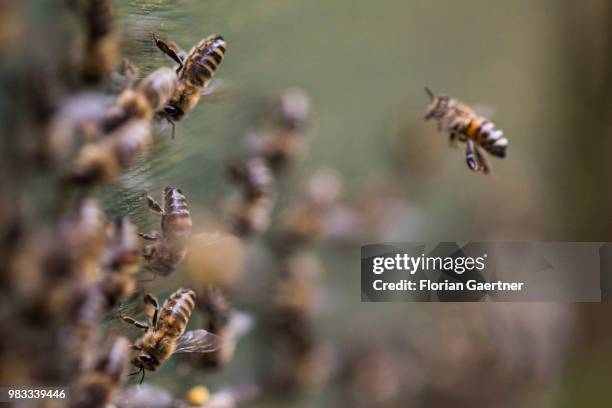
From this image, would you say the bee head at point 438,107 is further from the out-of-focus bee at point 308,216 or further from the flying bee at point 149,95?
the out-of-focus bee at point 308,216

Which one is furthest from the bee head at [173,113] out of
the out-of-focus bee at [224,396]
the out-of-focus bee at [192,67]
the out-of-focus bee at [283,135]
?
the out-of-focus bee at [283,135]

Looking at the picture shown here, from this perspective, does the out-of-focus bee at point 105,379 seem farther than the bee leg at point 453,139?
No

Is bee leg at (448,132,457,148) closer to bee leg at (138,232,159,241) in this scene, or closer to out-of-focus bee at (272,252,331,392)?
bee leg at (138,232,159,241)

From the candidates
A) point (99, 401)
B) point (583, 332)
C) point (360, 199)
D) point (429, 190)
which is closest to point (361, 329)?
point (360, 199)

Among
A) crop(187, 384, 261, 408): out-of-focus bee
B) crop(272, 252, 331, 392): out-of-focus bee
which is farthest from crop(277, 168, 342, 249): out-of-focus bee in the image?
crop(187, 384, 261, 408): out-of-focus bee

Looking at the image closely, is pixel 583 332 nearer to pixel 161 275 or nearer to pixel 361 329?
pixel 361 329

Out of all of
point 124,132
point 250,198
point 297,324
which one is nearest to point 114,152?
point 124,132
